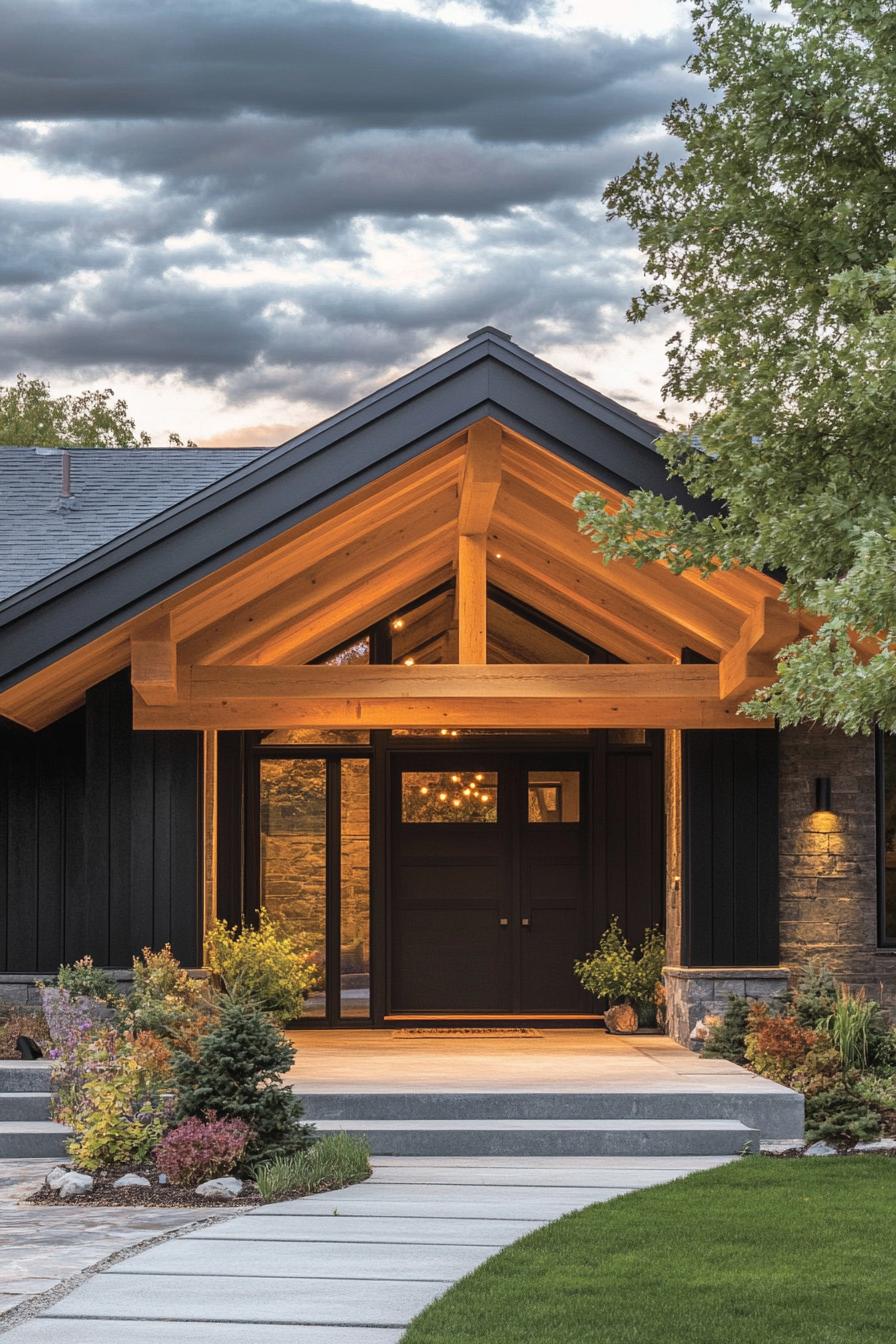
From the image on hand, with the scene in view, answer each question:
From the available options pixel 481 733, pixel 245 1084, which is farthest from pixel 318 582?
pixel 245 1084

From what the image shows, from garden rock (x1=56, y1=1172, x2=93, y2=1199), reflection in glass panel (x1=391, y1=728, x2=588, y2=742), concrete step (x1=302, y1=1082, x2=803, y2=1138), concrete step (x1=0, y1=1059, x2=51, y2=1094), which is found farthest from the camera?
reflection in glass panel (x1=391, y1=728, x2=588, y2=742)

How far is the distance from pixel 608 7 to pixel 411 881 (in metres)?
6.67

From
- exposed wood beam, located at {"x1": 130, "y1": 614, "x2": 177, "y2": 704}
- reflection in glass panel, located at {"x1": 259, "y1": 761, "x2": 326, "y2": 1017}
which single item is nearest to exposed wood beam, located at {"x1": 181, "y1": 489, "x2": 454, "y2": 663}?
exposed wood beam, located at {"x1": 130, "y1": 614, "x2": 177, "y2": 704}

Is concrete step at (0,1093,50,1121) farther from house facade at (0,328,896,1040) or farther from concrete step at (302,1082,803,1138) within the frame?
house facade at (0,328,896,1040)

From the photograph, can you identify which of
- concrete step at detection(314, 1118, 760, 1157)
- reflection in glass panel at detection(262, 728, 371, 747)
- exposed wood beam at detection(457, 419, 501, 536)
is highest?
exposed wood beam at detection(457, 419, 501, 536)

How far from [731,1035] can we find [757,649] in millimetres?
2544

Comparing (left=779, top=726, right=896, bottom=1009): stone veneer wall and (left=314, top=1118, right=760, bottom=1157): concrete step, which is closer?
(left=314, top=1118, right=760, bottom=1157): concrete step

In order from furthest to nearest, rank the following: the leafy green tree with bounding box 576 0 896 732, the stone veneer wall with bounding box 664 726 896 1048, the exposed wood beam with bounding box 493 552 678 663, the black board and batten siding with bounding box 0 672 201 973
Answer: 1. the exposed wood beam with bounding box 493 552 678 663
2. the stone veneer wall with bounding box 664 726 896 1048
3. the black board and batten siding with bounding box 0 672 201 973
4. the leafy green tree with bounding box 576 0 896 732

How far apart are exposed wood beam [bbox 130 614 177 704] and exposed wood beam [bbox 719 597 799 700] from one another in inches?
138

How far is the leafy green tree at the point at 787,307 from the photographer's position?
5.11 meters

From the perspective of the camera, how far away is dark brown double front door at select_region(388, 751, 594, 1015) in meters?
11.5

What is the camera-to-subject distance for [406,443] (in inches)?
321

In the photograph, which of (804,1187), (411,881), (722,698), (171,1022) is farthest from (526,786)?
(804,1187)

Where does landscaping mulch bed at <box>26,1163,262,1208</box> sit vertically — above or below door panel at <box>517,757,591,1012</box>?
below
